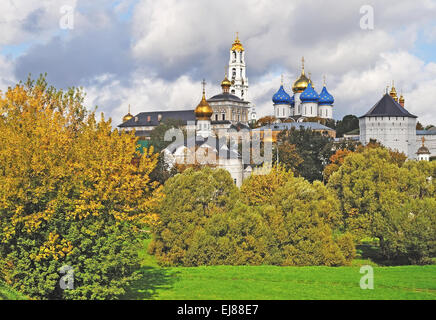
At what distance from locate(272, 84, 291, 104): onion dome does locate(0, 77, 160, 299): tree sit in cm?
10078

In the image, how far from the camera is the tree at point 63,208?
1838 cm

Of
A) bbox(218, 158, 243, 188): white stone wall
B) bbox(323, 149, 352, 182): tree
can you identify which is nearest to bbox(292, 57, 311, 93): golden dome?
bbox(323, 149, 352, 182): tree

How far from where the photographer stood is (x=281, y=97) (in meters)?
120

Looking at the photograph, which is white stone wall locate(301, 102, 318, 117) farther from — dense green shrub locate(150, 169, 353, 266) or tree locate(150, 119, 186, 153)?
dense green shrub locate(150, 169, 353, 266)

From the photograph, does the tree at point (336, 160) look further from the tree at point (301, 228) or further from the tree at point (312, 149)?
the tree at point (301, 228)

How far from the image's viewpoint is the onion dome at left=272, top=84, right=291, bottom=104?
11944 cm

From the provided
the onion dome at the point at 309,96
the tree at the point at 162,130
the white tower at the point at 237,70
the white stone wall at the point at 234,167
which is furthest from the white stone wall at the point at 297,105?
the white stone wall at the point at 234,167

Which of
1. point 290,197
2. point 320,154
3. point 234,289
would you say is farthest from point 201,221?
point 320,154

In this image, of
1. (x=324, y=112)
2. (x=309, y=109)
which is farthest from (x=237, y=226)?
(x=324, y=112)

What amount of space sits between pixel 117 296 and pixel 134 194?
3.78m

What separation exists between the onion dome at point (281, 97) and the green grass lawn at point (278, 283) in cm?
9124

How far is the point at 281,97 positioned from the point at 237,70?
760 inches

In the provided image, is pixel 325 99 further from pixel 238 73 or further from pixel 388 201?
pixel 388 201
